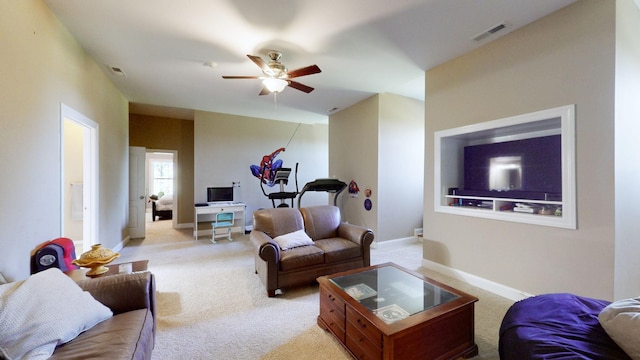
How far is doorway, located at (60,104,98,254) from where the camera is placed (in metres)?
2.81

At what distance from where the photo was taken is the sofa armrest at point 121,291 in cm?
156

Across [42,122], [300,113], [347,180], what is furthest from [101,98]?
[347,180]

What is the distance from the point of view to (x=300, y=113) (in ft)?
19.7

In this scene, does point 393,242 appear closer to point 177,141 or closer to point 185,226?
point 185,226

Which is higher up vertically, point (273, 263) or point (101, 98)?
point (101, 98)

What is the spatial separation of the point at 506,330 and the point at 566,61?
8.18ft

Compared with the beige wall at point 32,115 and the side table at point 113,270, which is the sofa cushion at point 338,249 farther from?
the beige wall at point 32,115

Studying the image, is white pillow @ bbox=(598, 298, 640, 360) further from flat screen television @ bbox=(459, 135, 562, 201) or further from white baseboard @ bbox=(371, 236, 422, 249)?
white baseboard @ bbox=(371, 236, 422, 249)

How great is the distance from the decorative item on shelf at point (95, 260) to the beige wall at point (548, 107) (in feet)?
12.3

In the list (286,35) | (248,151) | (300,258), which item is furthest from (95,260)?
(248,151)

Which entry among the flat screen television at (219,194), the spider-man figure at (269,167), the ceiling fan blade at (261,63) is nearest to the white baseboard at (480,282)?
the ceiling fan blade at (261,63)

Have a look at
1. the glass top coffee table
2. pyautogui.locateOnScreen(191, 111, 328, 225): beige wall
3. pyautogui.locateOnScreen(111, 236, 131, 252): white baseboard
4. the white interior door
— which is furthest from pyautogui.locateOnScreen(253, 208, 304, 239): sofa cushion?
the white interior door

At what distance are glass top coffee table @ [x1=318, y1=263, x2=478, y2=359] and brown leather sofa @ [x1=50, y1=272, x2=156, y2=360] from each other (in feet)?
4.13

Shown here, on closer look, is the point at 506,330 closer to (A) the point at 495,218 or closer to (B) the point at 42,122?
(A) the point at 495,218
